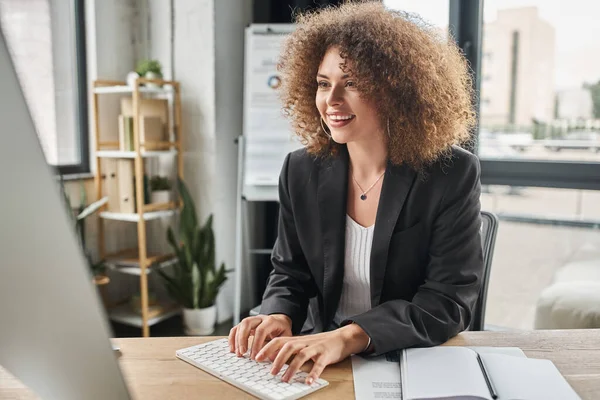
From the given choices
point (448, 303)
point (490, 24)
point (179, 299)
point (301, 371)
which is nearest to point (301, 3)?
point (490, 24)

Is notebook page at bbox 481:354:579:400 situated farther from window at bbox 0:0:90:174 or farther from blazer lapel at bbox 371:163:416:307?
window at bbox 0:0:90:174

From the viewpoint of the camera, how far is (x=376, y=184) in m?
1.48

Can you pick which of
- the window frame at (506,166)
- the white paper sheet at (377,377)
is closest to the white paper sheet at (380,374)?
the white paper sheet at (377,377)

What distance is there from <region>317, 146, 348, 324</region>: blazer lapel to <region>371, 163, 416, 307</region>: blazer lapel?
9cm

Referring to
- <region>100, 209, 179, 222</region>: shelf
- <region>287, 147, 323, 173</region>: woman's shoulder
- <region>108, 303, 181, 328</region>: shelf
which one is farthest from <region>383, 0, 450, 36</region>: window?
<region>108, 303, 181, 328</region>: shelf

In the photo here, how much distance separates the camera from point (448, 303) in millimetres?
1229

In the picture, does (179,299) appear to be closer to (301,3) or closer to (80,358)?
(301,3)

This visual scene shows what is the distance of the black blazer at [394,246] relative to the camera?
1258 millimetres

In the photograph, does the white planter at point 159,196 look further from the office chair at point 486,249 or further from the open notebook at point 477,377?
Result: the open notebook at point 477,377

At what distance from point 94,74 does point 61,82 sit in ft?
0.63

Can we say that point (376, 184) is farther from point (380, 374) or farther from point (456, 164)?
point (380, 374)

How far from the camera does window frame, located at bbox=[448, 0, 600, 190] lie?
Answer: 9.58ft

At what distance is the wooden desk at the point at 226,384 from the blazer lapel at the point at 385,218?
27 centimetres

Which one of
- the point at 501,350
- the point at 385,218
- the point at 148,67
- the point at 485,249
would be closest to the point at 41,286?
the point at 501,350
